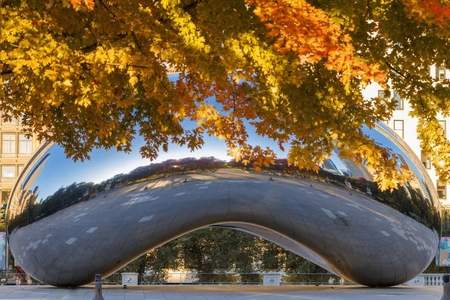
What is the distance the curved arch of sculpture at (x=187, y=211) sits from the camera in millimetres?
20344

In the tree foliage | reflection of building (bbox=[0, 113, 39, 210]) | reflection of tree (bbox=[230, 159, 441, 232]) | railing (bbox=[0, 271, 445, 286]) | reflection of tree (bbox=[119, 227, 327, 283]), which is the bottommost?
railing (bbox=[0, 271, 445, 286])

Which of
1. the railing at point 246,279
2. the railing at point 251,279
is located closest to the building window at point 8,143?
the railing at point 246,279

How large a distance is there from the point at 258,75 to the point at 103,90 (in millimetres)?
1781

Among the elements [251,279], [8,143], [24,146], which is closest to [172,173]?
[251,279]

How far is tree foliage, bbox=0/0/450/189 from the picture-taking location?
357 inches

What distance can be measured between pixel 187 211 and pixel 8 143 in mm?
62083

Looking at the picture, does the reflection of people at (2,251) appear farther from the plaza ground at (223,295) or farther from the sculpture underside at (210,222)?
the sculpture underside at (210,222)

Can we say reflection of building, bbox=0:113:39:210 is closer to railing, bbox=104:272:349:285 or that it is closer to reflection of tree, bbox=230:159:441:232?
railing, bbox=104:272:349:285

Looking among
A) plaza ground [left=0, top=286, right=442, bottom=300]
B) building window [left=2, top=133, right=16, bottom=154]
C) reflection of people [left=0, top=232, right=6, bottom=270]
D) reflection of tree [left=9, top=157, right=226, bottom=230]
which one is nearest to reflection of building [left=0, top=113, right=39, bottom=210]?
building window [left=2, top=133, right=16, bottom=154]

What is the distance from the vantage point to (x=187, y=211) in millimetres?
20500

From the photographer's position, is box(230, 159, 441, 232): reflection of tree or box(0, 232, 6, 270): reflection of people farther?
box(0, 232, 6, 270): reflection of people

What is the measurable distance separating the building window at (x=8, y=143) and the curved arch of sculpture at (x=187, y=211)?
59.4m

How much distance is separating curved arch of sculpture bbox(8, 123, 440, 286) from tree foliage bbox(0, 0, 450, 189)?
26.6 ft

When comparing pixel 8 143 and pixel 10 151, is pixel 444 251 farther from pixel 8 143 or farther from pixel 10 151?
pixel 8 143
